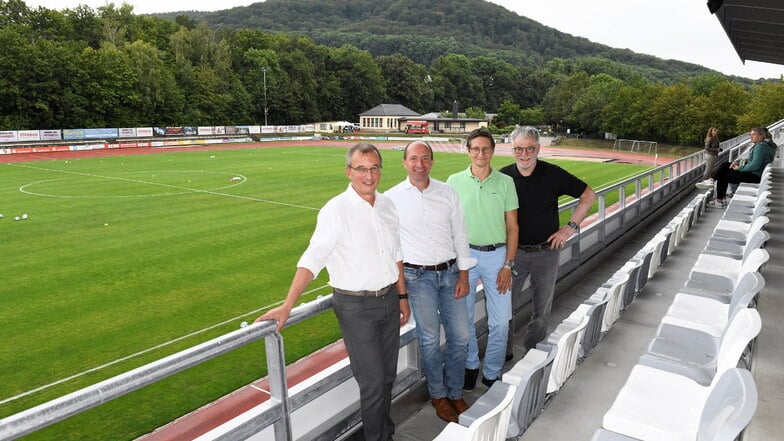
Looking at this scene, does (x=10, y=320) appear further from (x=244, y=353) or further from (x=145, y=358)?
(x=244, y=353)

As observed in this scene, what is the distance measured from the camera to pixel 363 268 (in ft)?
10.9

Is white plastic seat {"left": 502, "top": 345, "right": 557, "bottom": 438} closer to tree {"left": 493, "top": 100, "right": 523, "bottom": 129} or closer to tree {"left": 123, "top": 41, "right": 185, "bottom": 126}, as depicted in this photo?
tree {"left": 123, "top": 41, "right": 185, "bottom": 126}

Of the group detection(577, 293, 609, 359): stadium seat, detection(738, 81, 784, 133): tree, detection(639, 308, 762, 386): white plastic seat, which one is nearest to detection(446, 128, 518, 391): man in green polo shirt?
detection(577, 293, 609, 359): stadium seat

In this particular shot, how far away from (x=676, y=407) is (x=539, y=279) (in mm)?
1690

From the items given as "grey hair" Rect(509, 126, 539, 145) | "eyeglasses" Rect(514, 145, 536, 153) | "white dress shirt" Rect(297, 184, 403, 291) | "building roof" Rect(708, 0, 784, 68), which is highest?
"building roof" Rect(708, 0, 784, 68)

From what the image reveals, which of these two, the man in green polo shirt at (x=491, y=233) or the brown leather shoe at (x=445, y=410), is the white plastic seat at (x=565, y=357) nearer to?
the man in green polo shirt at (x=491, y=233)

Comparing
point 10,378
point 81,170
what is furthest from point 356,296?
point 81,170

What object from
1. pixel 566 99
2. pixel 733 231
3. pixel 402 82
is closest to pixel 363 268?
pixel 733 231

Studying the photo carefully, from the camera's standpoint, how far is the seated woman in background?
10.1 metres

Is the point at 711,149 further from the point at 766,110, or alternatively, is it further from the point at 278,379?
the point at 766,110

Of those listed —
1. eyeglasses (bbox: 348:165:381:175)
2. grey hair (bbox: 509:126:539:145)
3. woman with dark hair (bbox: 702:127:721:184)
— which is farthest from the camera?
woman with dark hair (bbox: 702:127:721:184)

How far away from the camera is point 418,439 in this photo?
4.05m

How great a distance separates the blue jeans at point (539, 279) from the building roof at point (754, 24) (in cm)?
Result: 806

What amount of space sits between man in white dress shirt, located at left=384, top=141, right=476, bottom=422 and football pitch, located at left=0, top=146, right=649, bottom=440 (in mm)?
3613
